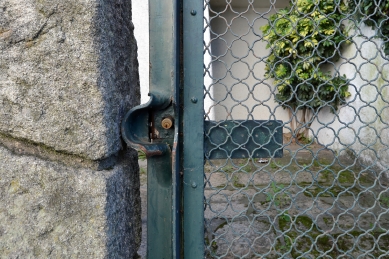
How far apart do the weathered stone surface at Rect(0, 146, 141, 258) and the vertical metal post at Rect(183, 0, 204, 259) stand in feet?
0.95

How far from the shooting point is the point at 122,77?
1053 mm

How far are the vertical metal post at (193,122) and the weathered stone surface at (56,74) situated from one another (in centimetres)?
30

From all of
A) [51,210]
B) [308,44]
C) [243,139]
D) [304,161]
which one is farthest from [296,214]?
[308,44]

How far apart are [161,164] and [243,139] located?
1.04ft

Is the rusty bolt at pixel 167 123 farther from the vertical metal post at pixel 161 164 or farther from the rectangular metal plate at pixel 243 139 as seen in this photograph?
the rectangular metal plate at pixel 243 139

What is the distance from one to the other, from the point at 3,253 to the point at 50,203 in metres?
0.22

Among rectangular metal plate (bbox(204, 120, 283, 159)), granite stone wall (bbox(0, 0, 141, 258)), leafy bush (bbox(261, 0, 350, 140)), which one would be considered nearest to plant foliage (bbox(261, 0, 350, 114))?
leafy bush (bbox(261, 0, 350, 140))

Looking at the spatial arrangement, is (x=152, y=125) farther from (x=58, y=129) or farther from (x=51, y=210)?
(x=51, y=210)

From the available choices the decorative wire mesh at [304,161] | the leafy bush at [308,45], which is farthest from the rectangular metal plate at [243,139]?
the leafy bush at [308,45]

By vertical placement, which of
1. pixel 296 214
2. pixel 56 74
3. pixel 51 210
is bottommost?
pixel 296 214

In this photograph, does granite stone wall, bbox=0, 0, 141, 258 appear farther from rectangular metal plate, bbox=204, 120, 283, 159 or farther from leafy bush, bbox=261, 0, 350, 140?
leafy bush, bbox=261, 0, 350, 140

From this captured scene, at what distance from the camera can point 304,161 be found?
12.1 feet

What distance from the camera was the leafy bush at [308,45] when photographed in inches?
46.2

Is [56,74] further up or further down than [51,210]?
further up
